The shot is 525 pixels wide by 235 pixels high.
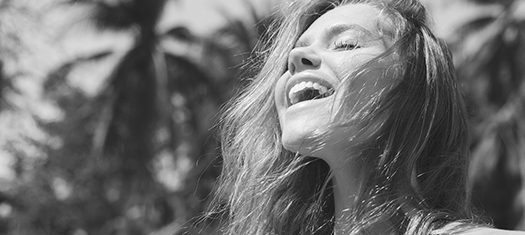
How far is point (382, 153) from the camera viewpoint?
5.55 ft

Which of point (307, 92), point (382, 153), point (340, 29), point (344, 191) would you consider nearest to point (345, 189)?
point (344, 191)

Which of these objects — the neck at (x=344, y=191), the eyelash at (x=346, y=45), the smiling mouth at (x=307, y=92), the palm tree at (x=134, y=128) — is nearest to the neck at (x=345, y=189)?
the neck at (x=344, y=191)

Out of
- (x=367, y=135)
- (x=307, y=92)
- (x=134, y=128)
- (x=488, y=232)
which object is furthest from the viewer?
(x=134, y=128)

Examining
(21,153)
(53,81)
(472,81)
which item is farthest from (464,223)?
(472,81)

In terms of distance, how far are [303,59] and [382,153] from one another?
0.91 ft

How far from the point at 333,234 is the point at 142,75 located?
57.1 feet

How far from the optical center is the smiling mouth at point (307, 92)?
5.73 ft

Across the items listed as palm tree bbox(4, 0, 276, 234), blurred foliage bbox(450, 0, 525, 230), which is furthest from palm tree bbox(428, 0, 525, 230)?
palm tree bbox(4, 0, 276, 234)

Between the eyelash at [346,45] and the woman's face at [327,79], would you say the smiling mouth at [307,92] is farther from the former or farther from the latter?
the eyelash at [346,45]

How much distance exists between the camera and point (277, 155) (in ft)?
6.38

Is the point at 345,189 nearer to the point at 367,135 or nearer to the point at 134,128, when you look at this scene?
the point at 367,135

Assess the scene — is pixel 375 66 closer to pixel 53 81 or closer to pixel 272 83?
pixel 272 83

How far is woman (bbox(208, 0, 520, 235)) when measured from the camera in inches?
65.1

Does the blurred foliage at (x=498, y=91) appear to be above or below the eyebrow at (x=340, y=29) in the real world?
below
